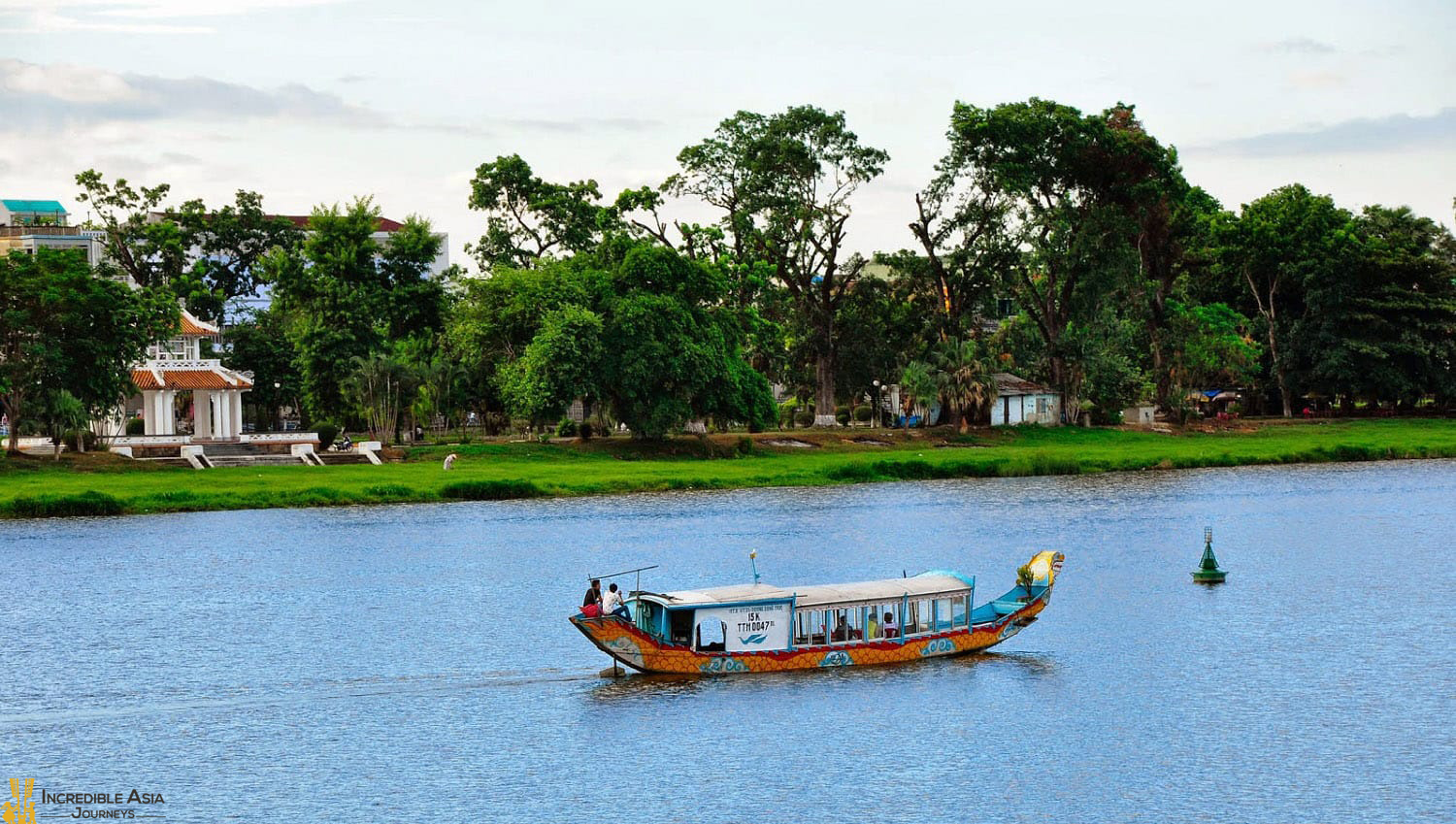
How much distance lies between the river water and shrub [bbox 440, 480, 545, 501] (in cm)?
1329

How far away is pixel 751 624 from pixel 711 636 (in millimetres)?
1001

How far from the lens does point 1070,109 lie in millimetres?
103688

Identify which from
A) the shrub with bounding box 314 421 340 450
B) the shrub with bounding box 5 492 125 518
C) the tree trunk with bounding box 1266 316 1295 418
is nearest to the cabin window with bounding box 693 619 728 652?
the shrub with bounding box 5 492 125 518

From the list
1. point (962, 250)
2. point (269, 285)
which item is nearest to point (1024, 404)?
point (962, 250)

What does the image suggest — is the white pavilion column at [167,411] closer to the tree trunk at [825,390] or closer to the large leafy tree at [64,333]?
the large leafy tree at [64,333]

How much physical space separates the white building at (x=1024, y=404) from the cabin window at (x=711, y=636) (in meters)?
72.2

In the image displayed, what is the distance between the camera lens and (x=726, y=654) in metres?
36.7

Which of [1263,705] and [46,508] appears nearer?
[1263,705]

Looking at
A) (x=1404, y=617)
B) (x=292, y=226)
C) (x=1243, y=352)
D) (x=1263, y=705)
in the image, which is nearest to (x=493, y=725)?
(x=1263, y=705)

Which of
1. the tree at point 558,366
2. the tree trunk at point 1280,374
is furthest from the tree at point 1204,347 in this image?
the tree at point 558,366

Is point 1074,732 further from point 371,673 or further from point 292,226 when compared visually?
A: point 292,226

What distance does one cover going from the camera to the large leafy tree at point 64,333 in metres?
78.0

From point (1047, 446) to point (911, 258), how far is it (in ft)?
57.5

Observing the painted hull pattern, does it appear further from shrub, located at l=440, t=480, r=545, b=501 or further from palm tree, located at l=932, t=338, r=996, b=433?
palm tree, located at l=932, t=338, r=996, b=433
